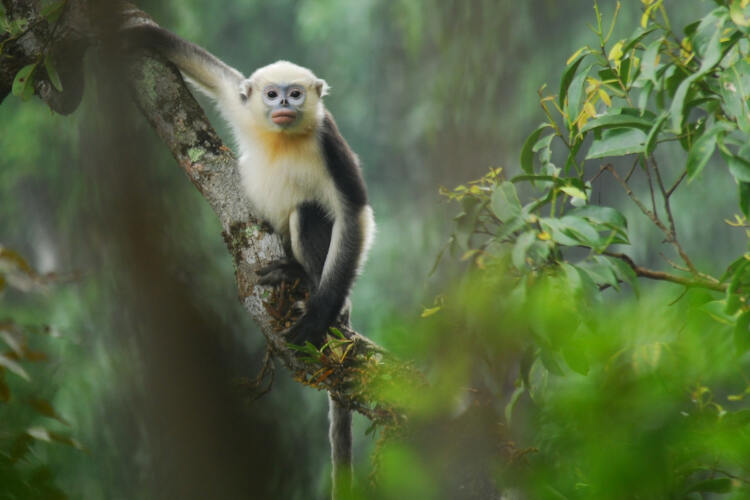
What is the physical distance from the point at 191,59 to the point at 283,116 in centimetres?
31

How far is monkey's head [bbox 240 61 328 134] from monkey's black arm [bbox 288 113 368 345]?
68 millimetres

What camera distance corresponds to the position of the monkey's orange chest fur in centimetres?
204

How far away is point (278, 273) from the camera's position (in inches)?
67.6

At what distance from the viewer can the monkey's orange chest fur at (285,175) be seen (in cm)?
204

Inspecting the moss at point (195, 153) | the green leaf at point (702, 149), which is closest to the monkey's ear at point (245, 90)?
the moss at point (195, 153)

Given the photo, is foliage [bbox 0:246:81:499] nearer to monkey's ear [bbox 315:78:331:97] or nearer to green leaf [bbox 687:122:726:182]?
green leaf [bbox 687:122:726:182]

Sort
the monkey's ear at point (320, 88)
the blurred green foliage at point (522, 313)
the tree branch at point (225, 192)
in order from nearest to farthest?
the blurred green foliage at point (522, 313)
the tree branch at point (225, 192)
the monkey's ear at point (320, 88)

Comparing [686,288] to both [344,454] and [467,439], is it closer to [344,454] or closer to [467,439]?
[467,439]

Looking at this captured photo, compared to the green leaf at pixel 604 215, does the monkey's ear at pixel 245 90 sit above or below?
above

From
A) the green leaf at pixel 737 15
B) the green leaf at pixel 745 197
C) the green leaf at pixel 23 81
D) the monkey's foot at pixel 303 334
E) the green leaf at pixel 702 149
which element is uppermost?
the green leaf at pixel 23 81

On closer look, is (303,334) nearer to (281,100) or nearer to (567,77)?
(281,100)

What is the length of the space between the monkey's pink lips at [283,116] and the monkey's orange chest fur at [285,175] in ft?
0.23

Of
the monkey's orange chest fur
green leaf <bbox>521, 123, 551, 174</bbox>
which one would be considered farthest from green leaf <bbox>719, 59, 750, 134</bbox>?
the monkey's orange chest fur

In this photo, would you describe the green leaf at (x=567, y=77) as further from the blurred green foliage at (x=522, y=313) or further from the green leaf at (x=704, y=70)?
the green leaf at (x=704, y=70)
